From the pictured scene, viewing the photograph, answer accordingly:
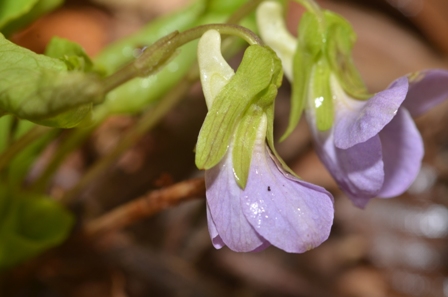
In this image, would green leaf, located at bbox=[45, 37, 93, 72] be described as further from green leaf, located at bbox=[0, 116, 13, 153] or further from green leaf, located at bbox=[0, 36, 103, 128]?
green leaf, located at bbox=[0, 116, 13, 153]

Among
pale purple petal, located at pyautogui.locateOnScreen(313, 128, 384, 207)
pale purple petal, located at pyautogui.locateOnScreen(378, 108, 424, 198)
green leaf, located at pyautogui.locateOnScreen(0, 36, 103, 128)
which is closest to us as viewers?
green leaf, located at pyautogui.locateOnScreen(0, 36, 103, 128)

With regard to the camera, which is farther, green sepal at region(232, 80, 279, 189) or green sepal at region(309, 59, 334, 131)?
green sepal at region(309, 59, 334, 131)

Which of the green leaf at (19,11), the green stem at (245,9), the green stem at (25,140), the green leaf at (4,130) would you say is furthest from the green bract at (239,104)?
the green leaf at (4,130)

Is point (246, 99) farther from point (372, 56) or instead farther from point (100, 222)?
point (372, 56)

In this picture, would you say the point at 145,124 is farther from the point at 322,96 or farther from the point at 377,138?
the point at 377,138

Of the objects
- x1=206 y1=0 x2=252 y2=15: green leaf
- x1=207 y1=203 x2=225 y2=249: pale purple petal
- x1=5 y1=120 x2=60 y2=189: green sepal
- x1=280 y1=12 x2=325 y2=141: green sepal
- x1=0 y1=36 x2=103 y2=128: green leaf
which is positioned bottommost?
x1=5 y1=120 x2=60 y2=189: green sepal

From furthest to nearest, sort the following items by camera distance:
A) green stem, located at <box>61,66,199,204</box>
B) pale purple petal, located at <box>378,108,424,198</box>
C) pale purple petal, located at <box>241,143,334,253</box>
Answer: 1. green stem, located at <box>61,66,199,204</box>
2. pale purple petal, located at <box>378,108,424,198</box>
3. pale purple petal, located at <box>241,143,334,253</box>

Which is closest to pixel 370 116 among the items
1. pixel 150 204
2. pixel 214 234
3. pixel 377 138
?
pixel 377 138

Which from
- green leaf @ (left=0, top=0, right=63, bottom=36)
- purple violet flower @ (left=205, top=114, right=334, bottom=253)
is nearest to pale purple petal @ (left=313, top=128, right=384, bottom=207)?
purple violet flower @ (left=205, top=114, right=334, bottom=253)
